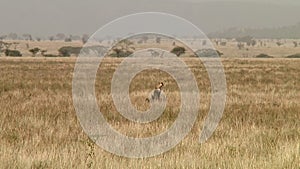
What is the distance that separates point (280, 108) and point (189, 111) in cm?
284

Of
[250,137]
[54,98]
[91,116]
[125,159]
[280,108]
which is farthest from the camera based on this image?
[54,98]

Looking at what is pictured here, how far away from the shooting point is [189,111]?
1215 centimetres

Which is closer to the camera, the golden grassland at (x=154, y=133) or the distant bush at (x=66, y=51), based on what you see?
the golden grassland at (x=154, y=133)

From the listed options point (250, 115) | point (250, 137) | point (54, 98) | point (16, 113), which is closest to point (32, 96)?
point (54, 98)

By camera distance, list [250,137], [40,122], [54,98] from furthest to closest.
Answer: [54,98], [40,122], [250,137]

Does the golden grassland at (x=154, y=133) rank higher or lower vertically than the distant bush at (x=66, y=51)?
lower

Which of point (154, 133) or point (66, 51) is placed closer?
point (154, 133)

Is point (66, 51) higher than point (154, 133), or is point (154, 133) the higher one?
point (66, 51)

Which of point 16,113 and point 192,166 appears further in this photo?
point 16,113

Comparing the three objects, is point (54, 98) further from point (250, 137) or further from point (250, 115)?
point (250, 137)

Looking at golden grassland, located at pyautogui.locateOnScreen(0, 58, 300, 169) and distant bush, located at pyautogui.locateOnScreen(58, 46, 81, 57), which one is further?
distant bush, located at pyautogui.locateOnScreen(58, 46, 81, 57)

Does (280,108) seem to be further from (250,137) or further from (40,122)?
(40,122)

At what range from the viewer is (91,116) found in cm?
1064

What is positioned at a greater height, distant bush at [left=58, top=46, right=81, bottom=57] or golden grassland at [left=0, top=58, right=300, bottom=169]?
distant bush at [left=58, top=46, right=81, bottom=57]
